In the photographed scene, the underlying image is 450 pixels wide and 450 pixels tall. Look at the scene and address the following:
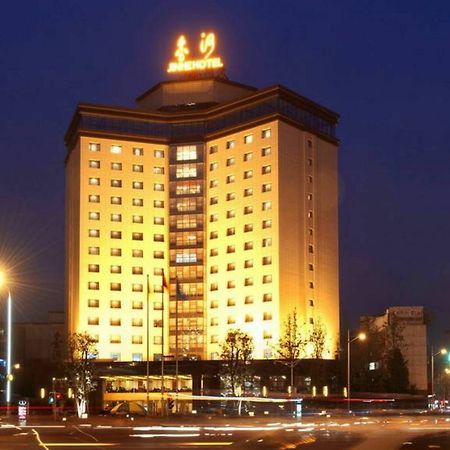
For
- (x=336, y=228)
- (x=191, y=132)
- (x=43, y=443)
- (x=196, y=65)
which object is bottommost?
(x=43, y=443)

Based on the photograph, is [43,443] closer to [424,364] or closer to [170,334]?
[170,334]

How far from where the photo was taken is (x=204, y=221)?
527 feet

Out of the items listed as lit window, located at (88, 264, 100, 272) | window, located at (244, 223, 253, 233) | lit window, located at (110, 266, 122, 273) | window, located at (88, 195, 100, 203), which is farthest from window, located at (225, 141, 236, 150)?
lit window, located at (88, 264, 100, 272)

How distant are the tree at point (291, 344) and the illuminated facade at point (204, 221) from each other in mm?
2428

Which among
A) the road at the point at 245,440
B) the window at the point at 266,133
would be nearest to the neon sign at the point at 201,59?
the window at the point at 266,133

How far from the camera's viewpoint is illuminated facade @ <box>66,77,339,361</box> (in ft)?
493

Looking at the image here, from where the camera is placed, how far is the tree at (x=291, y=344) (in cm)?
13638

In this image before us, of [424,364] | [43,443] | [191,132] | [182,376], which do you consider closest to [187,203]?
[191,132]

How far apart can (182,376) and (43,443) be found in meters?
102

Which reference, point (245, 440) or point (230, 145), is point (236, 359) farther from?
point (245, 440)

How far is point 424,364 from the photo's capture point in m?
164

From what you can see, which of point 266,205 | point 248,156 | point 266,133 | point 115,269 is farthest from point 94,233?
point 266,133

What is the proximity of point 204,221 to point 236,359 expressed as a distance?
3851 cm

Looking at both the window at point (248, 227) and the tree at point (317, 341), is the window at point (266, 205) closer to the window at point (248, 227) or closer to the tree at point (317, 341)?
the window at point (248, 227)
